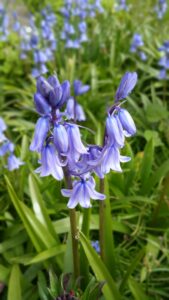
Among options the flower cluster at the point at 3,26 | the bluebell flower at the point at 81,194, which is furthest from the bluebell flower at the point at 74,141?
Answer: the flower cluster at the point at 3,26

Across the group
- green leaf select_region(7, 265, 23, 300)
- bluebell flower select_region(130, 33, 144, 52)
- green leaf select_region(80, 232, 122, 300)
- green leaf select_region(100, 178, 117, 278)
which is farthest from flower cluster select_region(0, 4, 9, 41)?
green leaf select_region(80, 232, 122, 300)

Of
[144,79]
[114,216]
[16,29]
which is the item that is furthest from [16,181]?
[16,29]

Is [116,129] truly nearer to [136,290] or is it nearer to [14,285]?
[136,290]

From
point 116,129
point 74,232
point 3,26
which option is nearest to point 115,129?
point 116,129

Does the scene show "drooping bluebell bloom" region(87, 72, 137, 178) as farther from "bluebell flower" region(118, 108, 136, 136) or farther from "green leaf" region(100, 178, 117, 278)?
"green leaf" region(100, 178, 117, 278)

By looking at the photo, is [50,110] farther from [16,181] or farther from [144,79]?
[144,79]

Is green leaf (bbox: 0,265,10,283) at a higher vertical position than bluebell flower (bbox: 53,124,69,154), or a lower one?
lower
